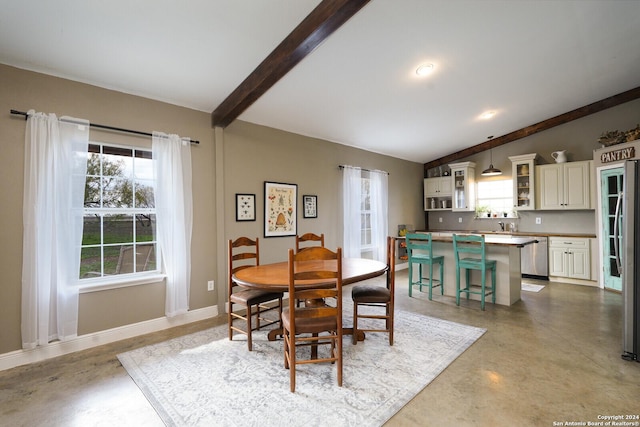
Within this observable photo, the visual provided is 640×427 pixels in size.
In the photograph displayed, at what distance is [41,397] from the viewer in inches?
81.5

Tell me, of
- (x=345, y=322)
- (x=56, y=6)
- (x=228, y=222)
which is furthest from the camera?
(x=228, y=222)

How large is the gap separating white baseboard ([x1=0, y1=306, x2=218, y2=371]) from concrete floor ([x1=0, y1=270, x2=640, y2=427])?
0.09m

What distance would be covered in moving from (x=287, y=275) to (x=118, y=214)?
1966 mm

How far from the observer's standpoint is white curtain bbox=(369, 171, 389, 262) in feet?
19.2

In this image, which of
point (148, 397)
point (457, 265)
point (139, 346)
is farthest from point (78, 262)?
point (457, 265)

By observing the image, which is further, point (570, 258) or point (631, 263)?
point (570, 258)

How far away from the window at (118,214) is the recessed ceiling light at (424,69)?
3.12 metres

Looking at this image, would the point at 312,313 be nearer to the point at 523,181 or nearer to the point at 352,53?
the point at 352,53

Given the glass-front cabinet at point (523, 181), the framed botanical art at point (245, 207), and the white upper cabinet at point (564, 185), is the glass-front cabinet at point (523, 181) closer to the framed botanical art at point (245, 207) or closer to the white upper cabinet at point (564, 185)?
the white upper cabinet at point (564, 185)

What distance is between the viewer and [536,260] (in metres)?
5.42

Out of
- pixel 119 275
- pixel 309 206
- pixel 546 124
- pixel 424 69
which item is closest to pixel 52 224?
pixel 119 275

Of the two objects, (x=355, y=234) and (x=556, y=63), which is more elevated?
(x=556, y=63)

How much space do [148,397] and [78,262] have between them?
1.48 metres

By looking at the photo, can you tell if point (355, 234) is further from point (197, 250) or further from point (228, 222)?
point (197, 250)
